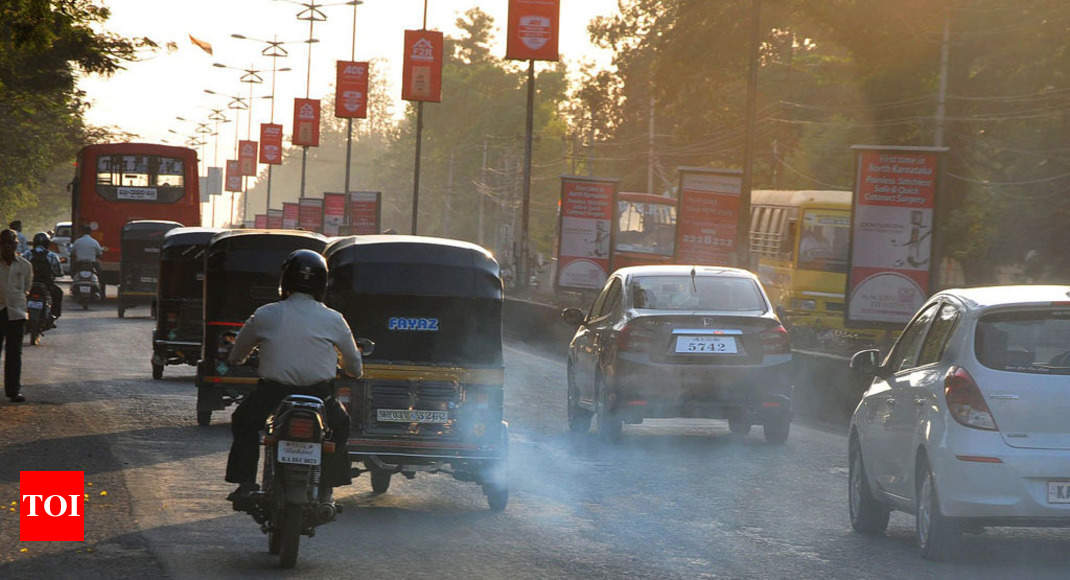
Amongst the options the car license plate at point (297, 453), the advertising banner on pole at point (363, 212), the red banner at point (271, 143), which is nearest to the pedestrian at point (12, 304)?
the car license plate at point (297, 453)

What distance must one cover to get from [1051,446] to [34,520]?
5743mm

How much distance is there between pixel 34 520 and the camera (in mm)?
10031

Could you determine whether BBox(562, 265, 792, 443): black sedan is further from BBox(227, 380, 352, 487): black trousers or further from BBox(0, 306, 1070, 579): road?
BBox(227, 380, 352, 487): black trousers

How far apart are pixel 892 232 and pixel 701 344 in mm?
7515

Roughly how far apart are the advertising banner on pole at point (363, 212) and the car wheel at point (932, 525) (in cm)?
4820

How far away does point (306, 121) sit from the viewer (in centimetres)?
6788

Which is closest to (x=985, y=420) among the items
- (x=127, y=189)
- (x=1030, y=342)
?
(x=1030, y=342)

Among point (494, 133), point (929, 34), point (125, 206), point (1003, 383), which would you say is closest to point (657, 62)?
point (929, 34)

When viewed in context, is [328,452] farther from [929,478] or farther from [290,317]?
[929,478]

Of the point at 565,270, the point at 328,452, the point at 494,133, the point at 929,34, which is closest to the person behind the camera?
the point at 328,452

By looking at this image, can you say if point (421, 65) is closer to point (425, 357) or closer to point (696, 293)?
point (696, 293)

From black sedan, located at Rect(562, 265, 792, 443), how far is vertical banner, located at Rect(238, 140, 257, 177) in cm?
7904

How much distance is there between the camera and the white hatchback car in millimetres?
9070

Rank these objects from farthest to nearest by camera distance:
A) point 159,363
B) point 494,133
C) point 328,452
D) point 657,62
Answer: point 494,133 < point 657,62 < point 159,363 < point 328,452
